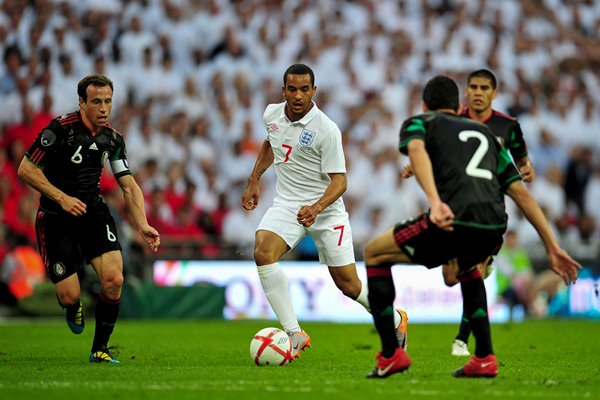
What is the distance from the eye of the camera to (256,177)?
1081 cm

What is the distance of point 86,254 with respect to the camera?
33.0 feet

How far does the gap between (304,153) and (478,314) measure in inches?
116

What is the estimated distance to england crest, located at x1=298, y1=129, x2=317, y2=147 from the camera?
10.3 m

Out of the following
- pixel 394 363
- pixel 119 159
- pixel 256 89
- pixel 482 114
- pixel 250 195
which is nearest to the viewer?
pixel 394 363

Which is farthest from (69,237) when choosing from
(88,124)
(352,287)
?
(352,287)

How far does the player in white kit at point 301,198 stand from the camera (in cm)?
1022

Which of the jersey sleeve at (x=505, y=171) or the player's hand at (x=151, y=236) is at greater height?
the jersey sleeve at (x=505, y=171)

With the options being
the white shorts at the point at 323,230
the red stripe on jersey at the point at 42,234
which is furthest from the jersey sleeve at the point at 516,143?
the red stripe on jersey at the point at 42,234

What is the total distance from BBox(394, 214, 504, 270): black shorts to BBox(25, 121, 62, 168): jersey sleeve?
11.9 feet

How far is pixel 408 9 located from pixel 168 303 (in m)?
9.80

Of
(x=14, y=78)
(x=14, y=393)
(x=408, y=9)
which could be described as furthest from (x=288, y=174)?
(x=408, y=9)

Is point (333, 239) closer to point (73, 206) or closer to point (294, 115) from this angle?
point (294, 115)

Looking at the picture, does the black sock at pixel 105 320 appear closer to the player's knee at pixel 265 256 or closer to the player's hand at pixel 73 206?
the player's hand at pixel 73 206

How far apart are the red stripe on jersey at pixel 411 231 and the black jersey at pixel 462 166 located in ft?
0.71
